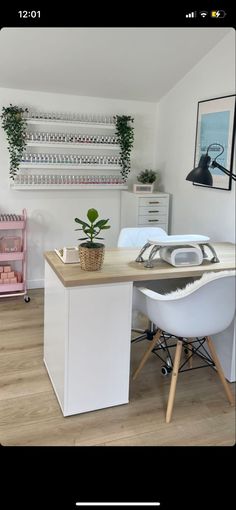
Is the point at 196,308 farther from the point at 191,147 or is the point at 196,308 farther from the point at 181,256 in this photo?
the point at 191,147

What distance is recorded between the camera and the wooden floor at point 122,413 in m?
1.24

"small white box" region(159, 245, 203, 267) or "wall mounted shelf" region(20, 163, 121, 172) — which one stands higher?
"wall mounted shelf" region(20, 163, 121, 172)

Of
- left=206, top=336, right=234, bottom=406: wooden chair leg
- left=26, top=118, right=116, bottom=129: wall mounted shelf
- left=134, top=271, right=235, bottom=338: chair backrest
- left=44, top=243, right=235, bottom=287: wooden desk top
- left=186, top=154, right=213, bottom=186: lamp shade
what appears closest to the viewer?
left=186, top=154, right=213, bottom=186: lamp shade

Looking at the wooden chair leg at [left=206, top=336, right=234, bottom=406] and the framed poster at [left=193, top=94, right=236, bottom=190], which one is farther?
the wooden chair leg at [left=206, top=336, right=234, bottom=406]

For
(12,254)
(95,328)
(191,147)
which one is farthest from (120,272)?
(12,254)

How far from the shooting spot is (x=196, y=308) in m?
1.56

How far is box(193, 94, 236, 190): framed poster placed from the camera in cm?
92

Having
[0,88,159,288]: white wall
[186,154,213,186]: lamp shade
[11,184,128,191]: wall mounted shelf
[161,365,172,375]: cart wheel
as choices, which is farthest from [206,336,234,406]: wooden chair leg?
[11,184,128,191]: wall mounted shelf

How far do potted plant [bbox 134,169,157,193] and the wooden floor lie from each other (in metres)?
0.73

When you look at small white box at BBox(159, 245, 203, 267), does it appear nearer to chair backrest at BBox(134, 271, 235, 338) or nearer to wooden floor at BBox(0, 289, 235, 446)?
chair backrest at BBox(134, 271, 235, 338)

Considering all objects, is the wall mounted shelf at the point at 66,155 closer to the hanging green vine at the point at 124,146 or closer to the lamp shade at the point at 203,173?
the hanging green vine at the point at 124,146

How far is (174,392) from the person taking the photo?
60.4 inches
